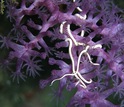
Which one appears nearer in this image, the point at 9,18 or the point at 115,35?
the point at 115,35

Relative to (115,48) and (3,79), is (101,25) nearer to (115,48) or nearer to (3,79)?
(115,48)

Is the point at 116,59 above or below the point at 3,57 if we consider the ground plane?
below

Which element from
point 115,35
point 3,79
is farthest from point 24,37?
point 115,35

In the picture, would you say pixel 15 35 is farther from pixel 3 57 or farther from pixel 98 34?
pixel 98 34

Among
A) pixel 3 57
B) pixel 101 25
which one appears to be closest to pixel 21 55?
pixel 3 57

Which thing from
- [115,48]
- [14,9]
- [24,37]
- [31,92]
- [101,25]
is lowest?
[31,92]

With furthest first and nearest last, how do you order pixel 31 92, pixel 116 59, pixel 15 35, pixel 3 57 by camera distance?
pixel 31 92, pixel 3 57, pixel 15 35, pixel 116 59

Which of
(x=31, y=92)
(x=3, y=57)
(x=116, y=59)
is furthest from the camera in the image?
(x=31, y=92)
